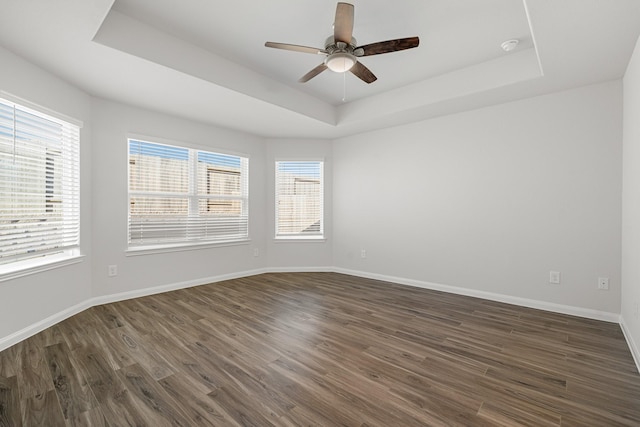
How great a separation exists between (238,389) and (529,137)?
4045 mm

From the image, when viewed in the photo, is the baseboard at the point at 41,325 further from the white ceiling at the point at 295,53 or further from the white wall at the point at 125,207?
the white ceiling at the point at 295,53

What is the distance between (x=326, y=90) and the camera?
4.19 meters

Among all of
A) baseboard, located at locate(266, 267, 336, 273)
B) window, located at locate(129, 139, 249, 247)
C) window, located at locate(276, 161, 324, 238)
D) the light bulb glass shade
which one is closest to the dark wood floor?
window, located at locate(129, 139, 249, 247)

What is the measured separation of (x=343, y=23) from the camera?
2.14 m

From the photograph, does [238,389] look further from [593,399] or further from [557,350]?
[557,350]

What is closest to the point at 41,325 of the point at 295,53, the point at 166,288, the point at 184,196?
the point at 166,288

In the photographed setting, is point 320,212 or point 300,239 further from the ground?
point 320,212

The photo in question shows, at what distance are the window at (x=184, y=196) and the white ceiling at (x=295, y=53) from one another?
75 cm

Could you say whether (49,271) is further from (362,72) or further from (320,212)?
(320,212)

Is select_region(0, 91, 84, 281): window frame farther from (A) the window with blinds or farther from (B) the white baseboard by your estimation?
(B) the white baseboard

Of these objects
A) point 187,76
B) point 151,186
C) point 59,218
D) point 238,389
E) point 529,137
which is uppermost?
point 187,76

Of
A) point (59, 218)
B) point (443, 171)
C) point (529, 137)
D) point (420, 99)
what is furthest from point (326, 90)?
point (59, 218)

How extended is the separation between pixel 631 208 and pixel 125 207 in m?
5.44

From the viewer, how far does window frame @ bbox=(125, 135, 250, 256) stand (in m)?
4.01
